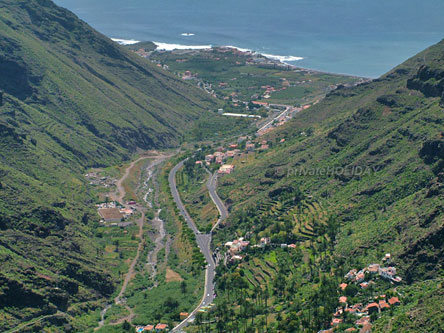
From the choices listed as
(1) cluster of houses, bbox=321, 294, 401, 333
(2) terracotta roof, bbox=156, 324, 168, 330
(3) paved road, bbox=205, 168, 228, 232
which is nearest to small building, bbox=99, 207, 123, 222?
(3) paved road, bbox=205, 168, 228, 232

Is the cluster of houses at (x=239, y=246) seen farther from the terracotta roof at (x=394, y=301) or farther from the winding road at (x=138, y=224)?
the terracotta roof at (x=394, y=301)

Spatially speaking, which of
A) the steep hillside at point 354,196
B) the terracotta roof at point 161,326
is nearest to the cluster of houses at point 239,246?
the steep hillside at point 354,196

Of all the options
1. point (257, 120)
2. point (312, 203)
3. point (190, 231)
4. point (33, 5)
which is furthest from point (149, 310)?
point (33, 5)

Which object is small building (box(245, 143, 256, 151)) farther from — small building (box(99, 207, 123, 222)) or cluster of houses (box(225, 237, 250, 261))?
cluster of houses (box(225, 237, 250, 261))

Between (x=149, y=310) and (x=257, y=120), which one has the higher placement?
(x=257, y=120)

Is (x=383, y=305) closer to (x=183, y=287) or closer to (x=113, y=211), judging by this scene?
(x=183, y=287)

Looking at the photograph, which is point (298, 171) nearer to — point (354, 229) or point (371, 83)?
point (354, 229)
